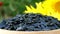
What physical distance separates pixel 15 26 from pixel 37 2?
147mm

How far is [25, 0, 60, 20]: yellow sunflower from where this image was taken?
67cm

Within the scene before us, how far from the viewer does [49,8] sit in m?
0.67

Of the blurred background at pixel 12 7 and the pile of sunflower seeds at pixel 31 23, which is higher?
the blurred background at pixel 12 7

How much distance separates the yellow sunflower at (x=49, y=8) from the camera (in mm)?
667

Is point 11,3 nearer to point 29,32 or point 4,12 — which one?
point 4,12

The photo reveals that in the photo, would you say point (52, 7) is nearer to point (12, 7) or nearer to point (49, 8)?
point (49, 8)

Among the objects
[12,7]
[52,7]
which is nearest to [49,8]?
[52,7]

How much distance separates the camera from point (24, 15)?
2.13 feet

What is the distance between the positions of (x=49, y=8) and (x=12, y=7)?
0.52ft

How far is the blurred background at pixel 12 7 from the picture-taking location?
25.9 inches

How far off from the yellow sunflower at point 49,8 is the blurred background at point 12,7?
21mm

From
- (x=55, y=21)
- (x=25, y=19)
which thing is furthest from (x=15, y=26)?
(x=55, y=21)

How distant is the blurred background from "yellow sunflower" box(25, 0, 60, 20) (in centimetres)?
2

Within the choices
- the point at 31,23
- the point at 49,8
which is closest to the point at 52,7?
the point at 49,8
